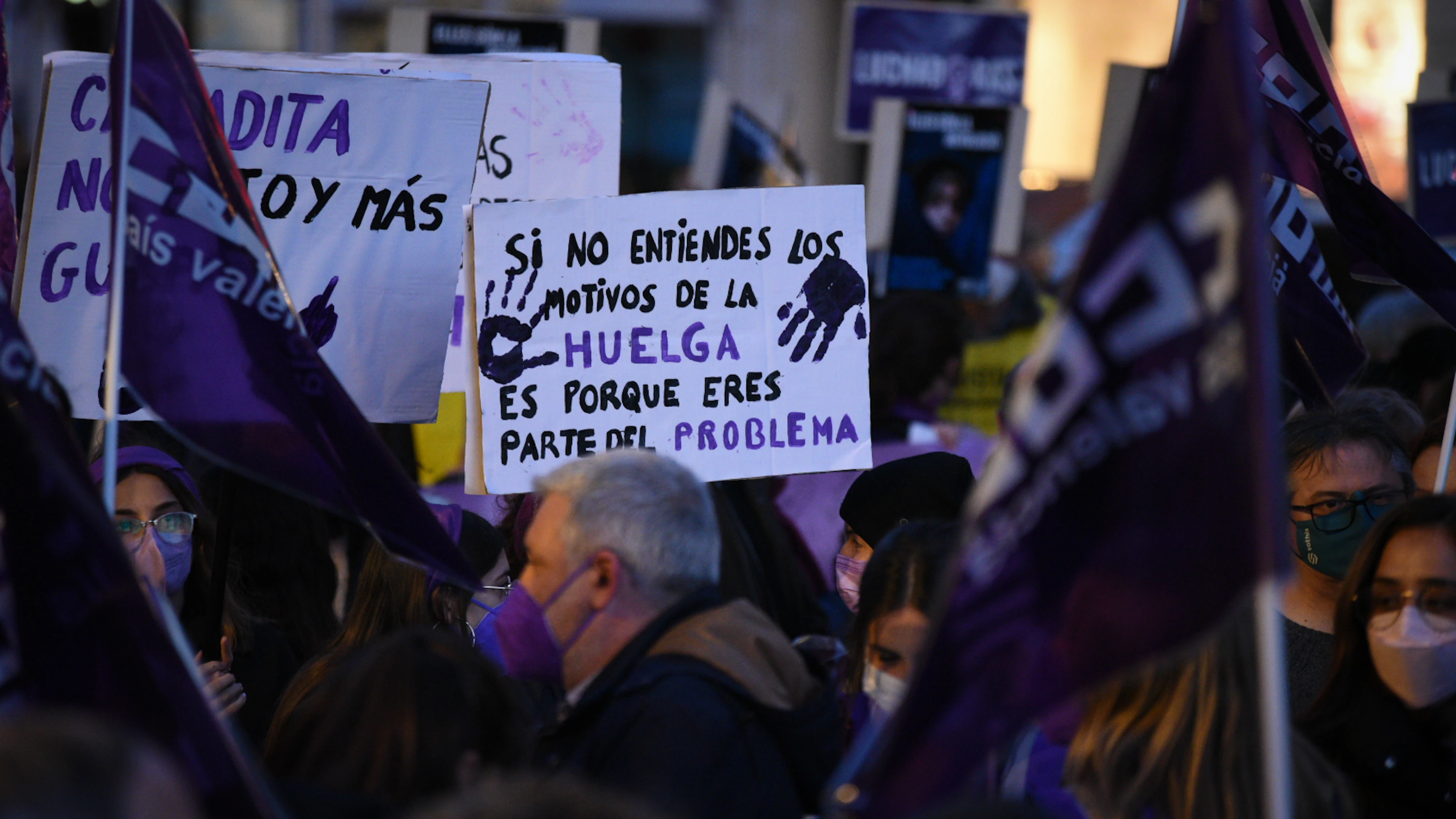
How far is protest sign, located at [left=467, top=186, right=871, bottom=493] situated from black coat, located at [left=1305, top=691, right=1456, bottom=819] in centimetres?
146

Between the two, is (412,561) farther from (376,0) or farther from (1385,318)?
(376,0)

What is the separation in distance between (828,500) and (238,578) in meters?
1.97

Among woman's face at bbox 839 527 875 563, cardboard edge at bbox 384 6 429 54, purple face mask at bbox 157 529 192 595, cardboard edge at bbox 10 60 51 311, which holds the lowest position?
purple face mask at bbox 157 529 192 595

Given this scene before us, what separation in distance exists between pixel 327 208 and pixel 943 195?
474cm

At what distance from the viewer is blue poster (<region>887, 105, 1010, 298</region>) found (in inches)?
326

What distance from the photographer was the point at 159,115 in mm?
2834

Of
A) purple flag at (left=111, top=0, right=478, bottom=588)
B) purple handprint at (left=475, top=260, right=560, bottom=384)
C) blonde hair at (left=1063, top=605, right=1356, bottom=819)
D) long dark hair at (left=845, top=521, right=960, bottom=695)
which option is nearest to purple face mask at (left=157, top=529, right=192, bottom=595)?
purple handprint at (left=475, top=260, right=560, bottom=384)

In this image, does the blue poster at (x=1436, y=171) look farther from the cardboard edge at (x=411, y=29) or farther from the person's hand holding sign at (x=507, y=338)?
the cardboard edge at (x=411, y=29)

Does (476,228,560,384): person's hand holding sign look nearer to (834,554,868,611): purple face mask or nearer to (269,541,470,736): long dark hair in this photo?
(269,541,470,736): long dark hair

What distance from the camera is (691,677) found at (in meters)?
2.68

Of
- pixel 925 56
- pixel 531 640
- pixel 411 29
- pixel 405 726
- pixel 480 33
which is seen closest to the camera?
pixel 405 726

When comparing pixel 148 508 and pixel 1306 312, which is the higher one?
pixel 1306 312

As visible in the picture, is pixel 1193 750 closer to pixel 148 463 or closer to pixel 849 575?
pixel 849 575

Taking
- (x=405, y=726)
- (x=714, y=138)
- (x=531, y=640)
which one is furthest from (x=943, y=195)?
(x=405, y=726)
